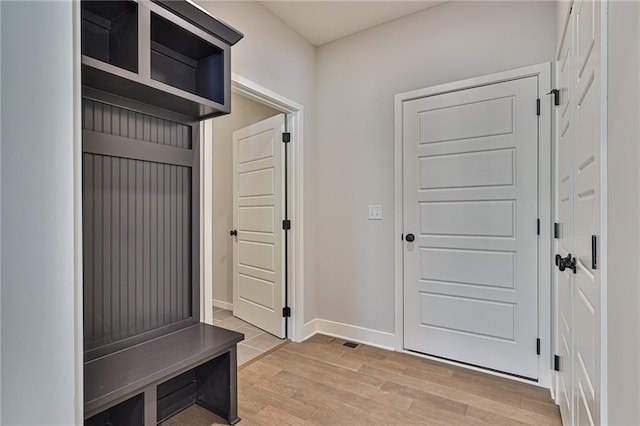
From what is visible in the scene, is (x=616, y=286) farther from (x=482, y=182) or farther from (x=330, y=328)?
(x=330, y=328)

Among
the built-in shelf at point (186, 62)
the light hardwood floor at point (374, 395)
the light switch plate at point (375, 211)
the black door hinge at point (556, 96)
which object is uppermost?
the built-in shelf at point (186, 62)

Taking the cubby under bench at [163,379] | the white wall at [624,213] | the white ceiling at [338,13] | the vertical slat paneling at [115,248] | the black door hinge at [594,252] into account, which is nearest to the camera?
the white wall at [624,213]

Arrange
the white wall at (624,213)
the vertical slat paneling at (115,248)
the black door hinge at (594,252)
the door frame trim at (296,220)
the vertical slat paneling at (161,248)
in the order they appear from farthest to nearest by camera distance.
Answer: the door frame trim at (296,220) → the vertical slat paneling at (161,248) → the vertical slat paneling at (115,248) → the black door hinge at (594,252) → the white wall at (624,213)

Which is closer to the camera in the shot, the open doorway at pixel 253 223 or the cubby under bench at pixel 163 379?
the cubby under bench at pixel 163 379

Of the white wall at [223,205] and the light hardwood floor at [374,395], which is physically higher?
the white wall at [223,205]

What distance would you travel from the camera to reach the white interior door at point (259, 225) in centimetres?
302

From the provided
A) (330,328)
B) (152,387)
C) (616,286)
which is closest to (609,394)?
→ (616,286)

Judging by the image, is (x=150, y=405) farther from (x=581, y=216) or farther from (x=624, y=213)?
(x=581, y=216)

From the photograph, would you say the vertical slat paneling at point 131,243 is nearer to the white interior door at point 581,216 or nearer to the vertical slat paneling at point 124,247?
the vertical slat paneling at point 124,247

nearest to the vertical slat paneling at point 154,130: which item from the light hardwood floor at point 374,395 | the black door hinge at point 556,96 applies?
the light hardwood floor at point 374,395

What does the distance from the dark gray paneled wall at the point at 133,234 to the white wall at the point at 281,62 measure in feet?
2.66

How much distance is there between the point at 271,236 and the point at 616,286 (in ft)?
8.41

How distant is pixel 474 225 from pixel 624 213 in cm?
169

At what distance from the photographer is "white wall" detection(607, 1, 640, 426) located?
677 millimetres
